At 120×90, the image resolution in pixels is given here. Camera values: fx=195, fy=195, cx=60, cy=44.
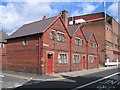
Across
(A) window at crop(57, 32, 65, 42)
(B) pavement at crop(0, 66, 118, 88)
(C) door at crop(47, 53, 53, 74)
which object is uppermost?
(A) window at crop(57, 32, 65, 42)

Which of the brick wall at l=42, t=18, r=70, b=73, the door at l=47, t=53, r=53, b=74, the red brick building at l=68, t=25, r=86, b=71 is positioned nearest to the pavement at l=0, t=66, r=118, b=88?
the door at l=47, t=53, r=53, b=74

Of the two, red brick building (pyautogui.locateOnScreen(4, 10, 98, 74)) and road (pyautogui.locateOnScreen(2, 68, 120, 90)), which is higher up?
red brick building (pyautogui.locateOnScreen(4, 10, 98, 74))

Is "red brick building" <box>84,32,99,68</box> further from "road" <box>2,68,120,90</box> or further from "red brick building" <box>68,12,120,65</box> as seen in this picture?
"road" <box>2,68,120,90</box>

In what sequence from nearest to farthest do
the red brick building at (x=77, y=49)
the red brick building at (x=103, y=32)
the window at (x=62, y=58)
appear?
1. the window at (x=62, y=58)
2. the red brick building at (x=77, y=49)
3. the red brick building at (x=103, y=32)

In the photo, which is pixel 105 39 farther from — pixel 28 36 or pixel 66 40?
pixel 28 36

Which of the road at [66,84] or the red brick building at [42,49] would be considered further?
the red brick building at [42,49]

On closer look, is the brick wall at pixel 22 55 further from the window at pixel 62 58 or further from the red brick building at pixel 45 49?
the window at pixel 62 58

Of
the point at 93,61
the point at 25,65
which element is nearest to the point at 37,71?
the point at 25,65

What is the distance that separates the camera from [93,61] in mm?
37156

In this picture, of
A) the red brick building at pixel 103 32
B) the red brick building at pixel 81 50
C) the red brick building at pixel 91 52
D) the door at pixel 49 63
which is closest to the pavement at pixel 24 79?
the door at pixel 49 63

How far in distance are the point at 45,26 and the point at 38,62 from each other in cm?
448

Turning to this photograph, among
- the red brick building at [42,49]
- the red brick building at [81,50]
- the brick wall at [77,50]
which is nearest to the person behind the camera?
the red brick building at [42,49]

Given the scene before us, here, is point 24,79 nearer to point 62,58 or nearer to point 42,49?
point 42,49

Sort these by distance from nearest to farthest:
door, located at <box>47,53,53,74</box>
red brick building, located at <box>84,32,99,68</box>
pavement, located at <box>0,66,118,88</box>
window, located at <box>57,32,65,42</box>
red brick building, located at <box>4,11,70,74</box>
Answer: pavement, located at <box>0,66,118,88</box>
red brick building, located at <box>4,11,70,74</box>
door, located at <box>47,53,53,74</box>
window, located at <box>57,32,65,42</box>
red brick building, located at <box>84,32,99,68</box>
